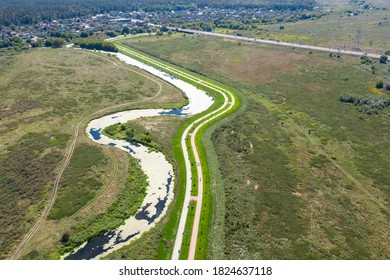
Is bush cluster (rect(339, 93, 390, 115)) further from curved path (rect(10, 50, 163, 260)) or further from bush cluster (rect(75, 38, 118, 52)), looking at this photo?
bush cluster (rect(75, 38, 118, 52))


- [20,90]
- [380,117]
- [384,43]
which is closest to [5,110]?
[20,90]

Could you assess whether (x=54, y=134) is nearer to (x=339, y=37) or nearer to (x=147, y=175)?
(x=147, y=175)

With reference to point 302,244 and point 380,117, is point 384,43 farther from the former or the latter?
point 302,244

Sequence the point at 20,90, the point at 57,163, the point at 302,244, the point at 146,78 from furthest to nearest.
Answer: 1. the point at 146,78
2. the point at 20,90
3. the point at 57,163
4. the point at 302,244

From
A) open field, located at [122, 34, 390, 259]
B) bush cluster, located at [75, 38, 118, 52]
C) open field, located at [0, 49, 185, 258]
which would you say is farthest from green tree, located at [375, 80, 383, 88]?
bush cluster, located at [75, 38, 118, 52]

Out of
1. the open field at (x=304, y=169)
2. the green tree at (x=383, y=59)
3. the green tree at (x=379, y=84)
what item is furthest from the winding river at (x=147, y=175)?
the green tree at (x=383, y=59)

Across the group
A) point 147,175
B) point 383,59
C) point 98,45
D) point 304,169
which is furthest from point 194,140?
point 98,45
